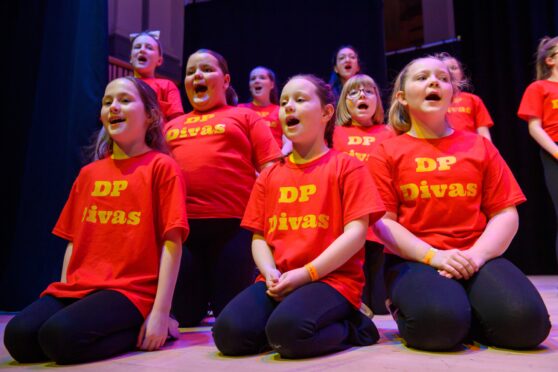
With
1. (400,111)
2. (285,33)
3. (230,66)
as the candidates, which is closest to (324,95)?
(400,111)

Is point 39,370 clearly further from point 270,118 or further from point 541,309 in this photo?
point 270,118

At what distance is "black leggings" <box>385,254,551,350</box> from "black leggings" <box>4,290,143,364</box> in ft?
2.66

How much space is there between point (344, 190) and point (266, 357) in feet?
1.81

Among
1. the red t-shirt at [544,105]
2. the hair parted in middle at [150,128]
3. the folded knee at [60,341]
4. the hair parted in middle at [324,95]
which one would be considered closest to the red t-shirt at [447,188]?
the hair parted in middle at [324,95]

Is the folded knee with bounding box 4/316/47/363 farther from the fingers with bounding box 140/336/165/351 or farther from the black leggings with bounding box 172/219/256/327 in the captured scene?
the black leggings with bounding box 172/219/256/327

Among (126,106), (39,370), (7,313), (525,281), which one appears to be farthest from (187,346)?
(7,313)

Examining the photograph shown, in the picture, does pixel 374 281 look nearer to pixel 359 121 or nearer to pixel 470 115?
pixel 359 121

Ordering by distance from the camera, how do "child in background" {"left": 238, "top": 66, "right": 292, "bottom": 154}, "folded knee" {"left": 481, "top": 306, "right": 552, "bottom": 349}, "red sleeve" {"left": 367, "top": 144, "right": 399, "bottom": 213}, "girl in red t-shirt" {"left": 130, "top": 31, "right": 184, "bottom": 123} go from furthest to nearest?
"child in background" {"left": 238, "top": 66, "right": 292, "bottom": 154} < "girl in red t-shirt" {"left": 130, "top": 31, "right": 184, "bottom": 123} < "red sleeve" {"left": 367, "top": 144, "right": 399, "bottom": 213} < "folded knee" {"left": 481, "top": 306, "right": 552, "bottom": 349}

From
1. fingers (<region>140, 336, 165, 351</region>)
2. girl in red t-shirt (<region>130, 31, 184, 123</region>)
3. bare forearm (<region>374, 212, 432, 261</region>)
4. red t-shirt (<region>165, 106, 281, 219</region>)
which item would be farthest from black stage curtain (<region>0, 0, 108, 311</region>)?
bare forearm (<region>374, 212, 432, 261</region>)

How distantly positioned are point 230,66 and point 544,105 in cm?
309

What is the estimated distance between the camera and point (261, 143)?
2.10 metres

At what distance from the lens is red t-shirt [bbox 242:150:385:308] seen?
1.49 m

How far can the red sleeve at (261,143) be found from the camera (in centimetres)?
210

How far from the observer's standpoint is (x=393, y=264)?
1.63 meters
